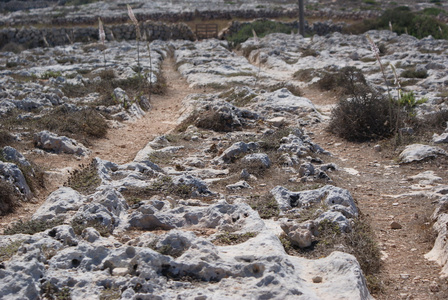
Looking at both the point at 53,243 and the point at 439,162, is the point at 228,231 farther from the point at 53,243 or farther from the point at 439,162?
the point at 439,162

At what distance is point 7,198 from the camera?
5.84 metres

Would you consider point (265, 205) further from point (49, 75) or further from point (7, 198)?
point (49, 75)

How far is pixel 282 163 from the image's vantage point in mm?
7391

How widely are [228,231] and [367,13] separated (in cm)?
4363

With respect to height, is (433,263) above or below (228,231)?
below

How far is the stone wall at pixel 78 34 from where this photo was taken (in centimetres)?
3409

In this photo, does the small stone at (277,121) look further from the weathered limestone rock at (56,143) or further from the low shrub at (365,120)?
the weathered limestone rock at (56,143)

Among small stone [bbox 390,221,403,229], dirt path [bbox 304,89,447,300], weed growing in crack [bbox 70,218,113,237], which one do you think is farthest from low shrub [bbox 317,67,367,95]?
weed growing in crack [bbox 70,218,113,237]

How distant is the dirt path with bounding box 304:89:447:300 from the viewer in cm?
435

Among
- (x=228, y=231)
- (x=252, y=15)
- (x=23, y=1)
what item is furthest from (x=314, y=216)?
(x=23, y=1)

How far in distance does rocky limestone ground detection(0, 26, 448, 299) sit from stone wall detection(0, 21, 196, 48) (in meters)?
22.2

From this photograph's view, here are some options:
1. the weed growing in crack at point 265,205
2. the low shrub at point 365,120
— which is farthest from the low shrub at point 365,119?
the weed growing in crack at point 265,205

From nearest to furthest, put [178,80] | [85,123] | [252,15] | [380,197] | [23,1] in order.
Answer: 1. [380,197]
2. [85,123]
3. [178,80]
4. [252,15]
5. [23,1]

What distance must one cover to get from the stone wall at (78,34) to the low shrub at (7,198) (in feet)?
94.7
